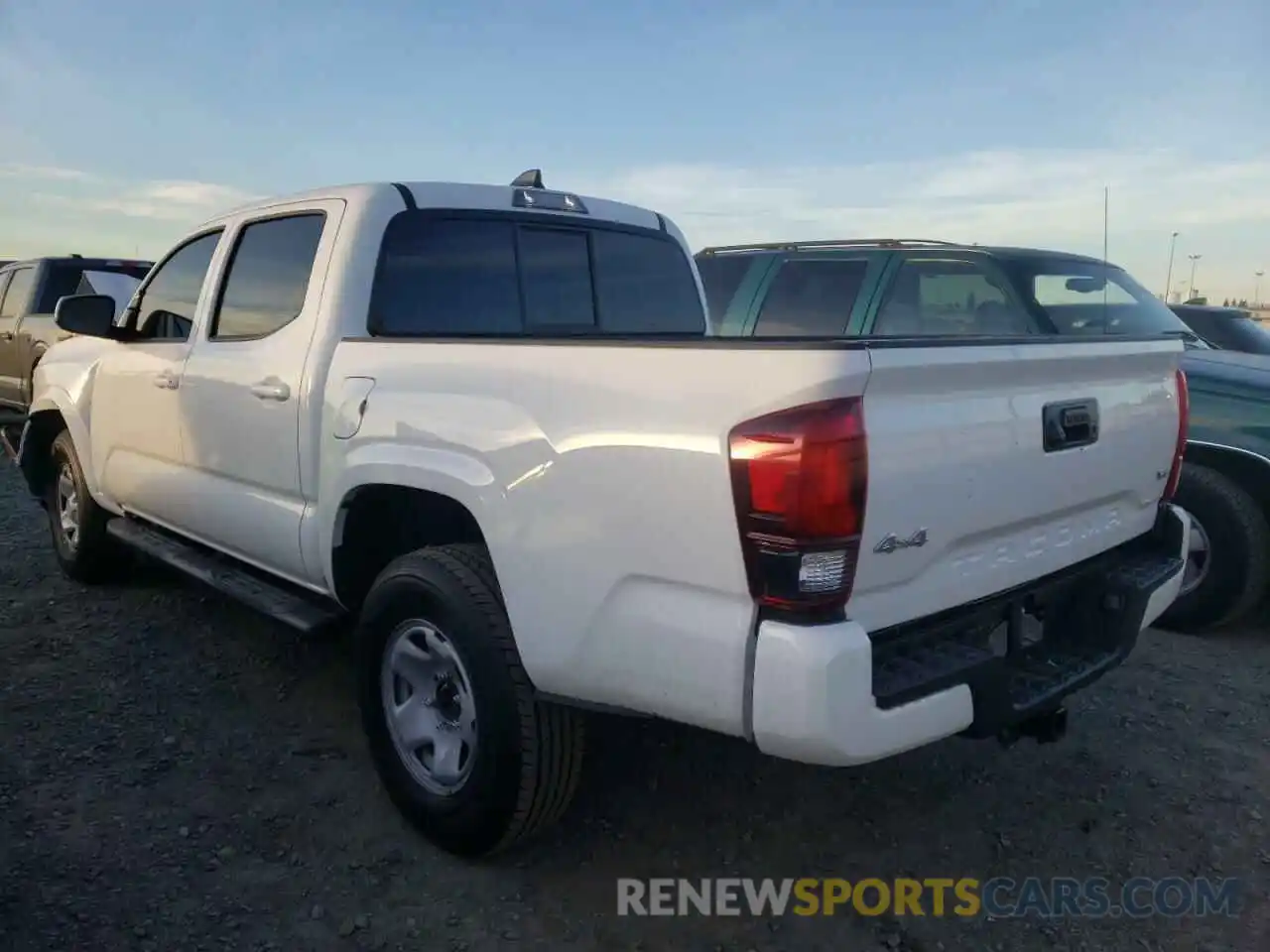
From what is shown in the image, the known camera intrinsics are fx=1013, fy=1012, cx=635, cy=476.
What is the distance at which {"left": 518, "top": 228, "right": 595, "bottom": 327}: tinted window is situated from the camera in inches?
152

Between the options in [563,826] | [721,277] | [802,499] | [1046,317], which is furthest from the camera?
[721,277]

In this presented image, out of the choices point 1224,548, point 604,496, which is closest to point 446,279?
point 604,496

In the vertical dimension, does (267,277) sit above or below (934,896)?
above

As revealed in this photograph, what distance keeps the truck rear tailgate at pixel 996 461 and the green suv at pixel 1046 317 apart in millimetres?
1899

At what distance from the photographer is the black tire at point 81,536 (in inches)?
206

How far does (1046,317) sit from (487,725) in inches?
166

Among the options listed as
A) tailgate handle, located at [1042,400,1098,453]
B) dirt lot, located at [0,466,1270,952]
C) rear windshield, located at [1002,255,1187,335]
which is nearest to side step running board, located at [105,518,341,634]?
dirt lot, located at [0,466,1270,952]

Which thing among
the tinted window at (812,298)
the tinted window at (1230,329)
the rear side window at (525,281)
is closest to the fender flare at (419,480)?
the rear side window at (525,281)

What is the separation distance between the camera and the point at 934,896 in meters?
2.86

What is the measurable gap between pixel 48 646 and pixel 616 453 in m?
3.53

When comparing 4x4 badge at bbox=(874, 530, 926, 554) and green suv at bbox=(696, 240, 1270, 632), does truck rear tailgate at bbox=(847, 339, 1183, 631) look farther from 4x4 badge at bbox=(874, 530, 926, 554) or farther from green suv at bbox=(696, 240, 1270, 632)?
green suv at bbox=(696, 240, 1270, 632)

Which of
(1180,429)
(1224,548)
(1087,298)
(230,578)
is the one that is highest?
(1087,298)

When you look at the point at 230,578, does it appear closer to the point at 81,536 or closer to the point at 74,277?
the point at 81,536

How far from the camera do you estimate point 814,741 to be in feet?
6.88
